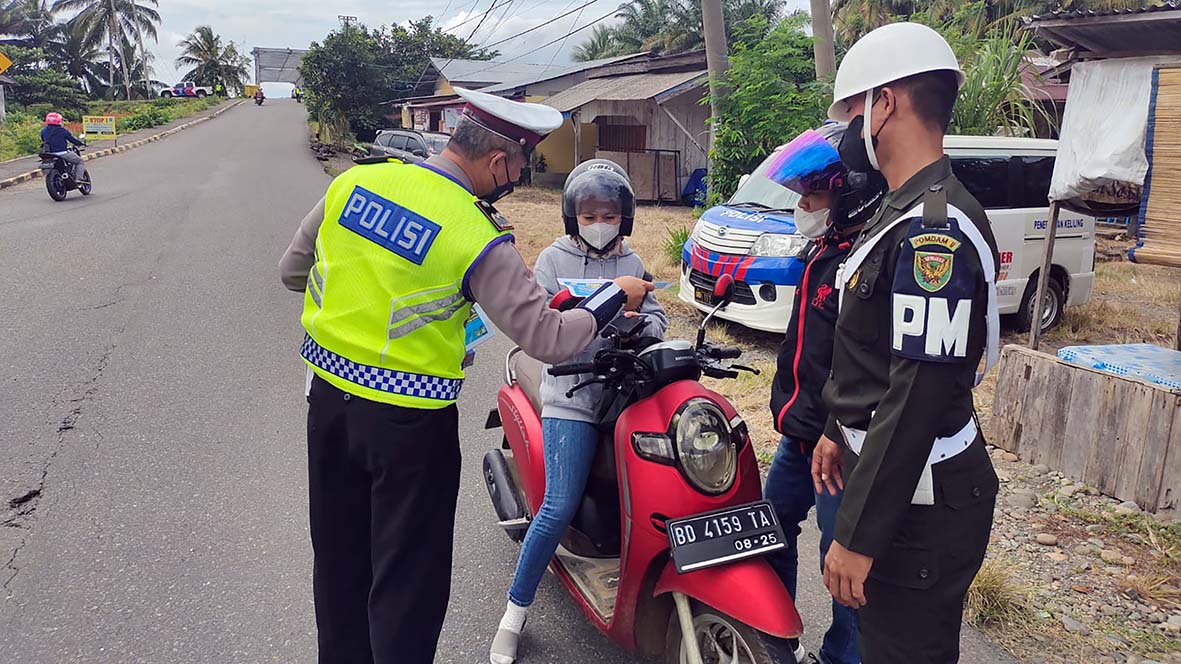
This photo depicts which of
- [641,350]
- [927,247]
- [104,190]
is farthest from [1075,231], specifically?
[104,190]

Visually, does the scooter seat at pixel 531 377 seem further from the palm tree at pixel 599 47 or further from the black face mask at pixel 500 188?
the palm tree at pixel 599 47

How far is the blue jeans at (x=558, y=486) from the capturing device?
2803 mm

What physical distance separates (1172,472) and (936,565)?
113 inches

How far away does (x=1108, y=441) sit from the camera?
415 centimetres

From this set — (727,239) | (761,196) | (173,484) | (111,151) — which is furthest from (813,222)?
(111,151)

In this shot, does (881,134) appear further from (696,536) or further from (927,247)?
(696,536)

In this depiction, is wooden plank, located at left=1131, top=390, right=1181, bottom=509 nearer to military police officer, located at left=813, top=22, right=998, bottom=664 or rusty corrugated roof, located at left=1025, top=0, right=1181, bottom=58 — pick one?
rusty corrugated roof, located at left=1025, top=0, right=1181, bottom=58

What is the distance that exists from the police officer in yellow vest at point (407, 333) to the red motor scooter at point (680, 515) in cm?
29

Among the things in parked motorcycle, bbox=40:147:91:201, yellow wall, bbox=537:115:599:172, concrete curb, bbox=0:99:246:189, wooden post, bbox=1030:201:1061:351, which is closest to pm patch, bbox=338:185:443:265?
wooden post, bbox=1030:201:1061:351

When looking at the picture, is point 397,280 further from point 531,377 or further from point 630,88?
point 630,88

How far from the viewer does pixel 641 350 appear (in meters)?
2.67

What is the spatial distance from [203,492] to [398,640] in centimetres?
224

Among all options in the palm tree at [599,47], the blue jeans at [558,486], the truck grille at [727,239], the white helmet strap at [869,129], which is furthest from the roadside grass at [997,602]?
the palm tree at [599,47]

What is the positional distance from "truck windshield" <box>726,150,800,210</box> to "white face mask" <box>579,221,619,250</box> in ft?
14.9
